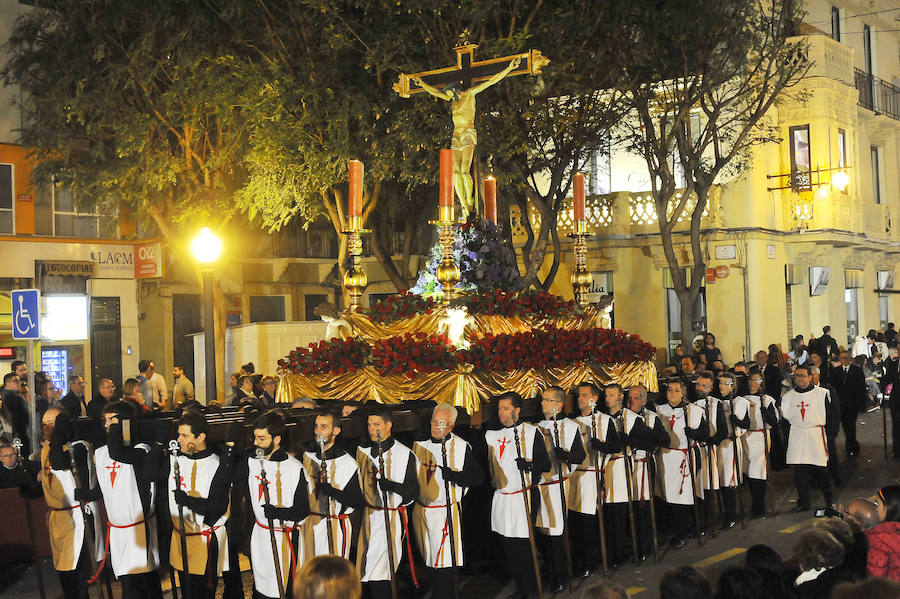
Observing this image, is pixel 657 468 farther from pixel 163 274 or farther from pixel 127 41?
pixel 163 274

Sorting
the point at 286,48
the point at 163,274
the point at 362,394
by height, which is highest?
the point at 286,48

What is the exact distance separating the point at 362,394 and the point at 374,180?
10.00m

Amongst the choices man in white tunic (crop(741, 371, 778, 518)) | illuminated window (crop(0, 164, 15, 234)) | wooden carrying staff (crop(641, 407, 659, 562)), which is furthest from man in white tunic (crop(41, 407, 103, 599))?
illuminated window (crop(0, 164, 15, 234))

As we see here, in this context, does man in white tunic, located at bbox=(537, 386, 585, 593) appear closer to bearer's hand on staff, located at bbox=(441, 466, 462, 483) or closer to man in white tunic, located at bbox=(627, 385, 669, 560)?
man in white tunic, located at bbox=(627, 385, 669, 560)

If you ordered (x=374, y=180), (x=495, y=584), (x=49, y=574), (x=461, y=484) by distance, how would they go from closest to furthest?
(x=461, y=484) → (x=495, y=584) → (x=49, y=574) → (x=374, y=180)

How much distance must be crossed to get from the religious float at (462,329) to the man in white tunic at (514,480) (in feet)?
2.80

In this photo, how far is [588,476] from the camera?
432 inches

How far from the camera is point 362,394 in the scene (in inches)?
459

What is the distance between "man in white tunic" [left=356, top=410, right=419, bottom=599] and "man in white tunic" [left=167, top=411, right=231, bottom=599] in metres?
1.13

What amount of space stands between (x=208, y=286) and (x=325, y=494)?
347 inches

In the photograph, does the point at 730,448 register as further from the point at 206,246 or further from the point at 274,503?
the point at 206,246

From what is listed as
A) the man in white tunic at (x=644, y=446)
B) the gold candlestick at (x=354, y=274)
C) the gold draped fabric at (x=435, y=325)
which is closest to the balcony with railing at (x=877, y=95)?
the gold draped fabric at (x=435, y=325)

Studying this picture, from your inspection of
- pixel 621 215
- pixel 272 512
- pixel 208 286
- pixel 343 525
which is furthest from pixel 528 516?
pixel 621 215

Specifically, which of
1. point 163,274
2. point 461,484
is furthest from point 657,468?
point 163,274
